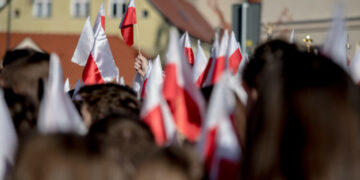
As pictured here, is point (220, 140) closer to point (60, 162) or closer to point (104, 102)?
point (60, 162)

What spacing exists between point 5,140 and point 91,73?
2413 mm

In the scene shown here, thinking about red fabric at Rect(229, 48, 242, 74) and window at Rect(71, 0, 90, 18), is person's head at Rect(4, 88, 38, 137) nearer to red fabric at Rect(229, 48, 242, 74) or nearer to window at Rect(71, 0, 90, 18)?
red fabric at Rect(229, 48, 242, 74)

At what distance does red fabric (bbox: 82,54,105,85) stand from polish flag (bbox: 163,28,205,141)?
2.27 metres

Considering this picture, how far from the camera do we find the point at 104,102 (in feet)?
9.64

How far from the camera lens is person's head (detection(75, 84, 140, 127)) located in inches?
113

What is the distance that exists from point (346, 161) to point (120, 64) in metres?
21.9

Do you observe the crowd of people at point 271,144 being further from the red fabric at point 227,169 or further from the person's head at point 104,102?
the person's head at point 104,102

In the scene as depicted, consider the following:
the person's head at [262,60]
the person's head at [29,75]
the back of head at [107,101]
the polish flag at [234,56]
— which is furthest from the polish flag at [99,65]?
the person's head at [262,60]

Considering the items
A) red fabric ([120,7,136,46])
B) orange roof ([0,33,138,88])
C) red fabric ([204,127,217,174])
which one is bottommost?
orange roof ([0,33,138,88])

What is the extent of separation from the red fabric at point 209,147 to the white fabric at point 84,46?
3139 millimetres

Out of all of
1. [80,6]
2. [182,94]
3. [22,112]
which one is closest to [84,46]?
[22,112]

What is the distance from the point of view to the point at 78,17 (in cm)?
2508

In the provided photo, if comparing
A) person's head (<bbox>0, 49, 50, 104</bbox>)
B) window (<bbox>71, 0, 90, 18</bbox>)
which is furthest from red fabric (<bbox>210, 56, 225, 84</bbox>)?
window (<bbox>71, 0, 90, 18</bbox>)

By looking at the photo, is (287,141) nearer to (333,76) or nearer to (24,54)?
(333,76)
